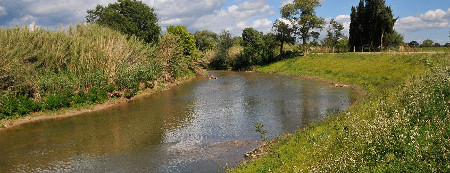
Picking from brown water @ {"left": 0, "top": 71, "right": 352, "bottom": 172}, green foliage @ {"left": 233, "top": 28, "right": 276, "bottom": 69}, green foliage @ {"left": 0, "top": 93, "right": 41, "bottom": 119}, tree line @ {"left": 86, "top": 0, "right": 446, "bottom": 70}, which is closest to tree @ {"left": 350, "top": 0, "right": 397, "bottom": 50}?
tree line @ {"left": 86, "top": 0, "right": 446, "bottom": 70}

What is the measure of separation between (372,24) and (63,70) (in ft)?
174

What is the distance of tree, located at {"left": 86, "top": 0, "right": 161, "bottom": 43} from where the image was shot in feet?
185

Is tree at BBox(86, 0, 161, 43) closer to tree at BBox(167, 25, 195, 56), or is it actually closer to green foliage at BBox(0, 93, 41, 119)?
tree at BBox(167, 25, 195, 56)

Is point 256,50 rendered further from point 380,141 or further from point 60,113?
point 380,141

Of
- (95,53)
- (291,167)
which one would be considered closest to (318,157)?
(291,167)

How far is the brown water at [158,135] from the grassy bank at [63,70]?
2.49 metres

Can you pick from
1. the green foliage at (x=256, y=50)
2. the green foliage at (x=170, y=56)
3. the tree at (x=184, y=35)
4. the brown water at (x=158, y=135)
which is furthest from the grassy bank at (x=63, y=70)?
the green foliage at (x=256, y=50)

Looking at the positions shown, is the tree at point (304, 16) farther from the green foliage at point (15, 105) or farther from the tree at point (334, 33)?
the green foliage at point (15, 105)

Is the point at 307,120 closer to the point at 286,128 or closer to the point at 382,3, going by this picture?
the point at 286,128

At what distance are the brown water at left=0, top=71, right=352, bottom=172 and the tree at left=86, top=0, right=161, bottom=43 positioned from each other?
29.5 m

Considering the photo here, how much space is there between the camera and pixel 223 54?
76750 millimetres

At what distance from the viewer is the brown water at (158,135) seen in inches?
595

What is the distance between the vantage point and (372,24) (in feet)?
191

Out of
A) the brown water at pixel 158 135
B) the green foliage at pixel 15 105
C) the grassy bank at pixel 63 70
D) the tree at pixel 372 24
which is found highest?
the tree at pixel 372 24
